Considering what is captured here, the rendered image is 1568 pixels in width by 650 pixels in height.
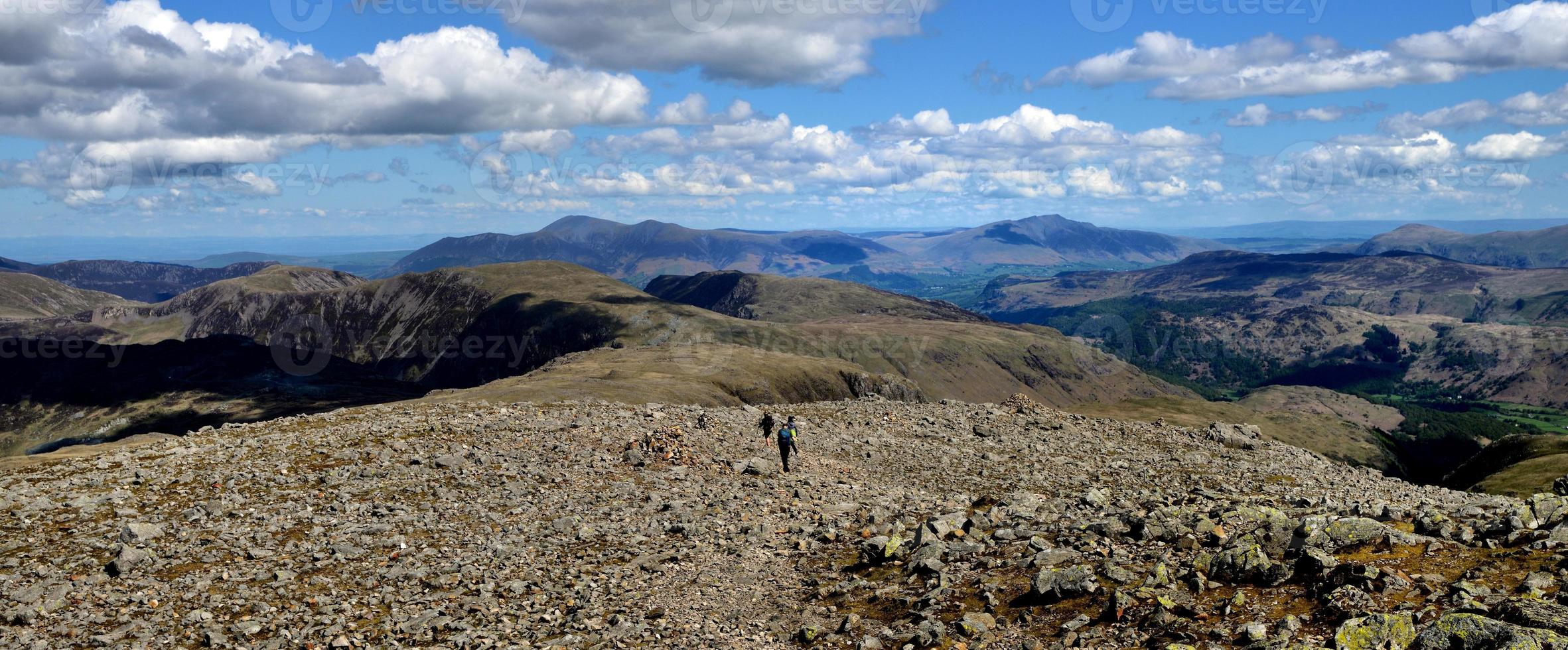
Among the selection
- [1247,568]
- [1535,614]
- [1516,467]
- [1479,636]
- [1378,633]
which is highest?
[1535,614]

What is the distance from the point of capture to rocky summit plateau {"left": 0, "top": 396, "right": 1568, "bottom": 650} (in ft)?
59.1

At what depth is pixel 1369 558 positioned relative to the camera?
19344mm

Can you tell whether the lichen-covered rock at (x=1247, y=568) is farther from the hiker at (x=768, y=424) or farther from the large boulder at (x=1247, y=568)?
the hiker at (x=768, y=424)

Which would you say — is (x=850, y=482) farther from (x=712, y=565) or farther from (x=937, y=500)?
(x=712, y=565)

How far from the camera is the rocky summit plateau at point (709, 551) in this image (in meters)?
18.0

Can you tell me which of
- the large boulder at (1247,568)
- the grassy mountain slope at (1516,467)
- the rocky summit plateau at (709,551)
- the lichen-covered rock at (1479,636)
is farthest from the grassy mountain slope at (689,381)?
the grassy mountain slope at (1516,467)

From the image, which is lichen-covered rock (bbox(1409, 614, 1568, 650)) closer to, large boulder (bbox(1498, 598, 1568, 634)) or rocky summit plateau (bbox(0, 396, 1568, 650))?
rocky summit plateau (bbox(0, 396, 1568, 650))

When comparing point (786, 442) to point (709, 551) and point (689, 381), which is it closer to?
point (709, 551)

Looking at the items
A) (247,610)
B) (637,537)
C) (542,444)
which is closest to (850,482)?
(637,537)

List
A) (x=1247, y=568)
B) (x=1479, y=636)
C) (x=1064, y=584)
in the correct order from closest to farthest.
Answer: (x=1479, y=636) → (x=1247, y=568) → (x=1064, y=584)

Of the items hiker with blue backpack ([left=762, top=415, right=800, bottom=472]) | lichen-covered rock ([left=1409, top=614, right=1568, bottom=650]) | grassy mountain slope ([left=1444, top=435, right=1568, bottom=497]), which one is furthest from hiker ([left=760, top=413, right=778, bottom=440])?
grassy mountain slope ([left=1444, top=435, right=1568, bottom=497])

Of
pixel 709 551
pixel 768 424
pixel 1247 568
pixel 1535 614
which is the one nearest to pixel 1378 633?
pixel 1535 614

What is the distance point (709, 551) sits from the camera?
26000 millimetres

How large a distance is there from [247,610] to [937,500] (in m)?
22.5
